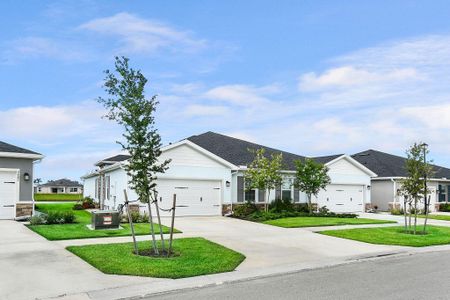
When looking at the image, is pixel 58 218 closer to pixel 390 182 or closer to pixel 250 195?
pixel 250 195

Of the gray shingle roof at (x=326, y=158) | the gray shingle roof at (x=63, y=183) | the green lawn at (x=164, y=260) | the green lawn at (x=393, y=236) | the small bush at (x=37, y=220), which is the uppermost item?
the gray shingle roof at (x=326, y=158)

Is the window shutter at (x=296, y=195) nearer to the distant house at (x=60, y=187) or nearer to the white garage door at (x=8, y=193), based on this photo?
the white garage door at (x=8, y=193)

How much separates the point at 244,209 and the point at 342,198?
9592mm

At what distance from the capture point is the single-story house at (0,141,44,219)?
2033 cm

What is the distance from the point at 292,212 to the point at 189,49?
530 inches

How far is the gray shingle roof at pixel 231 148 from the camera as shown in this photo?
1115 inches

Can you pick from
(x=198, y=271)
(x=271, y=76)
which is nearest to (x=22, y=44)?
(x=271, y=76)

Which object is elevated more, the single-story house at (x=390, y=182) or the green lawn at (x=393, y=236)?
the single-story house at (x=390, y=182)

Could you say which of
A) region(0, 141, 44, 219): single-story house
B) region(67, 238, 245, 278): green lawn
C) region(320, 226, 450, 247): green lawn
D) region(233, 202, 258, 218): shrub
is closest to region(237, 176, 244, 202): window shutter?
region(233, 202, 258, 218): shrub

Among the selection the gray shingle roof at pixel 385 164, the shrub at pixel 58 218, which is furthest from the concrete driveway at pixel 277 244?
the gray shingle roof at pixel 385 164

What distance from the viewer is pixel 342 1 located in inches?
593

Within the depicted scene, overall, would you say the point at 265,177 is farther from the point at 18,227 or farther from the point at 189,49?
the point at 18,227

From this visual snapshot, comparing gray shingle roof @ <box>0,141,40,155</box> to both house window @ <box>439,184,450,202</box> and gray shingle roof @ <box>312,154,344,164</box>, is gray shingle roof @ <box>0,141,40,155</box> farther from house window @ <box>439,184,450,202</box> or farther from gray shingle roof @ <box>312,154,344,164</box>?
house window @ <box>439,184,450,202</box>

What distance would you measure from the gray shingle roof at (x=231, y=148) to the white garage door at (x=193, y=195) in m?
3.01
